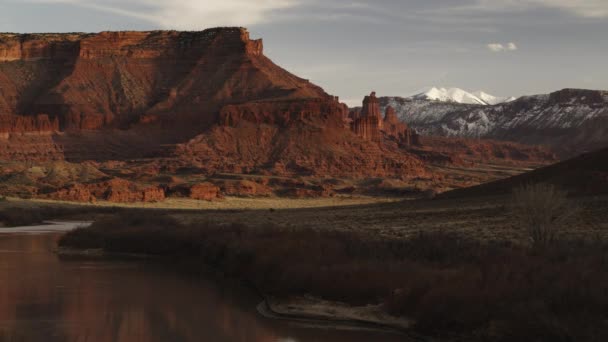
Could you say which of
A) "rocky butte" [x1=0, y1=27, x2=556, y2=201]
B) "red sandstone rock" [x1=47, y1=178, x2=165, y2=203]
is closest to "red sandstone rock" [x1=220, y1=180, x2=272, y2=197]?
"rocky butte" [x1=0, y1=27, x2=556, y2=201]

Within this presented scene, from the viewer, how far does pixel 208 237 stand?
42125mm

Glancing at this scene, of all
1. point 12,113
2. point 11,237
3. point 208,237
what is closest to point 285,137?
point 12,113

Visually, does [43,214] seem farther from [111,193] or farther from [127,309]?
[127,309]

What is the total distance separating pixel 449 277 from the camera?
22328 millimetres

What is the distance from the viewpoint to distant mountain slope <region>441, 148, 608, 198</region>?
46062mm

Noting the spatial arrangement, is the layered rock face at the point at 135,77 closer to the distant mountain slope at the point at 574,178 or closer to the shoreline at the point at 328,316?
the distant mountain slope at the point at 574,178

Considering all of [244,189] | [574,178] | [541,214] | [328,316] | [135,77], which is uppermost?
[135,77]

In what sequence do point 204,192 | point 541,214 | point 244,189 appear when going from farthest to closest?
point 244,189, point 204,192, point 541,214

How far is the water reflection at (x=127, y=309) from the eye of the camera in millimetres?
23625

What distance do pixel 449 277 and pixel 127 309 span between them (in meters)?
11.3

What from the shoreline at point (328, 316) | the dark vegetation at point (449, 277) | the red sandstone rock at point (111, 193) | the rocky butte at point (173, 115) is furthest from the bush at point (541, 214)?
the rocky butte at point (173, 115)

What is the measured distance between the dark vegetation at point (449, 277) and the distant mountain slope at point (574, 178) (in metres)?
15.1

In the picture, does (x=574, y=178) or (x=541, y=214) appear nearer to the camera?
(x=541, y=214)

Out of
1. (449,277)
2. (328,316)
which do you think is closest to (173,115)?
(328,316)
